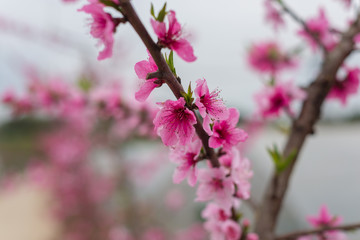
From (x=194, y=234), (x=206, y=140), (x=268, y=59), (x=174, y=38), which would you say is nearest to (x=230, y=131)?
(x=206, y=140)

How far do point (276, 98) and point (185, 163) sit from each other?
44cm

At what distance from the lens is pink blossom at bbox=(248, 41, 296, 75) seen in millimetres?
1302

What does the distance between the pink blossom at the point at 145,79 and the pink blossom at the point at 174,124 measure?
3cm

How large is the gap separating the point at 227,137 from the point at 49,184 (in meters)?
3.80

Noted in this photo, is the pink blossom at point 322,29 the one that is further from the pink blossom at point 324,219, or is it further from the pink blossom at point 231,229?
the pink blossom at point 231,229

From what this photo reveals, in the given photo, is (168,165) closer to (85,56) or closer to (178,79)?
(85,56)

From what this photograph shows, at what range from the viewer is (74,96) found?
1068mm

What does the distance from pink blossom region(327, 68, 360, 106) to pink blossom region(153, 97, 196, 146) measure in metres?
0.63

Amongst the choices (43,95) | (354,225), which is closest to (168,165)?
(43,95)

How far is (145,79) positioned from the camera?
1.07ft

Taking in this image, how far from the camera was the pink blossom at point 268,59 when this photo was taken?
1.30 meters

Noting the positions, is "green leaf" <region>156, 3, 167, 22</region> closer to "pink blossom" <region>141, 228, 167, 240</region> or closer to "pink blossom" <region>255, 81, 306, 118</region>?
"pink blossom" <region>255, 81, 306, 118</region>

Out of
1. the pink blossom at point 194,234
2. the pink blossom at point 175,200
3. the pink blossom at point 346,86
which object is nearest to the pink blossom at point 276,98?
the pink blossom at point 346,86

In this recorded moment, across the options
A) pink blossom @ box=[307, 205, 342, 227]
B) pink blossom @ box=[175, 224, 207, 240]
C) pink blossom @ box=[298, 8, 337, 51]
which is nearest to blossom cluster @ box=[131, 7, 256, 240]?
pink blossom @ box=[307, 205, 342, 227]
